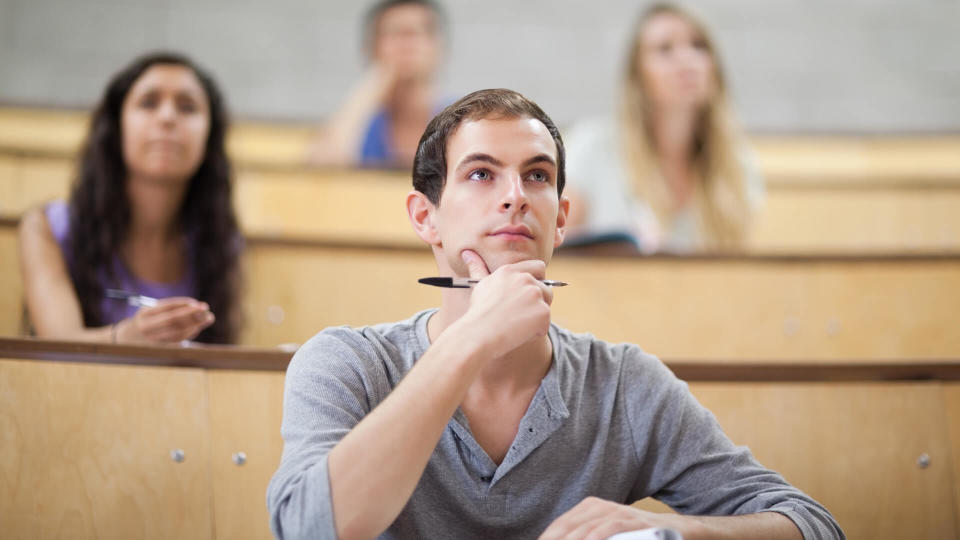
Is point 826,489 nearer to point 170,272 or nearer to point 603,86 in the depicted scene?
point 170,272

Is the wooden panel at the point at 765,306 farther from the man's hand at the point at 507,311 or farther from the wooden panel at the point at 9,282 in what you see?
the wooden panel at the point at 9,282

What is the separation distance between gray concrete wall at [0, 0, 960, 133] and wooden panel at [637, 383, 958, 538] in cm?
225

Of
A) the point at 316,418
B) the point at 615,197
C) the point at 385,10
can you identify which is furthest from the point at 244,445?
the point at 385,10

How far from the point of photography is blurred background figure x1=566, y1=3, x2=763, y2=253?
2.07 metres

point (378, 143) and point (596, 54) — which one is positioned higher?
point (596, 54)

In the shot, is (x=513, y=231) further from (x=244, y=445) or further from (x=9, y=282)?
(x=9, y=282)

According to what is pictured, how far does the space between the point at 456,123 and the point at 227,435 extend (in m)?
0.42

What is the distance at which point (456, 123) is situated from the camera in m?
0.91

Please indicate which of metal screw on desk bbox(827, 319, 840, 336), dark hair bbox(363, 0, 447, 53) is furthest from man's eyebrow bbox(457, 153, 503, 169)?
dark hair bbox(363, 0, 447, 53)

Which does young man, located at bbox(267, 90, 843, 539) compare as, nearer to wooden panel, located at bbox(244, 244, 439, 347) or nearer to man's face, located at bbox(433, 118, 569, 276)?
man's face, located at bbox(433, 118, 569, 276)

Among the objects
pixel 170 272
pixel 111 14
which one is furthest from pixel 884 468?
pixel 111 14

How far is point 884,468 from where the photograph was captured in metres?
1.04

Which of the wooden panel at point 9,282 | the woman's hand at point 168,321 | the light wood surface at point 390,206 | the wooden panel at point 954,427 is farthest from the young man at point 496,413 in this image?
the light wood surface at point 390,206

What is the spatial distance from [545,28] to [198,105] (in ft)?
6.06
